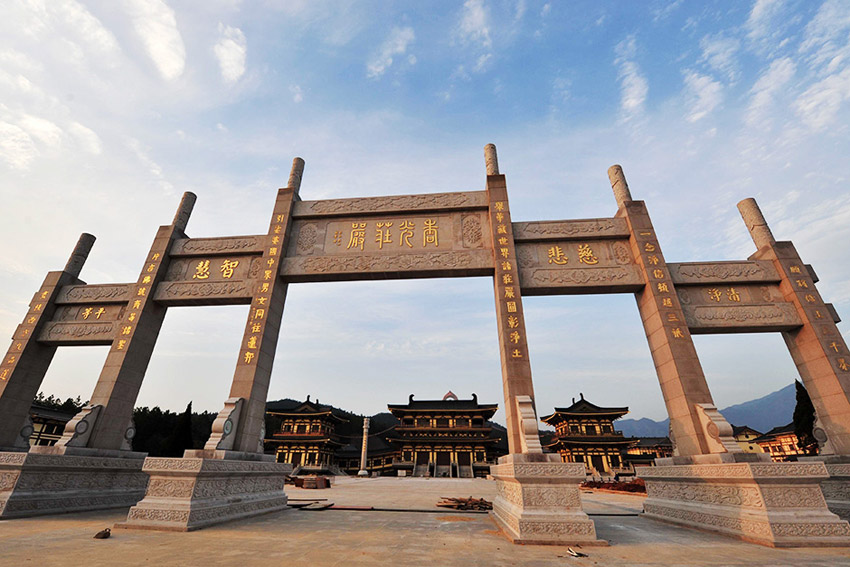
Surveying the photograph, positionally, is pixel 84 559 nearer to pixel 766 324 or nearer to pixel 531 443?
pixel 531 443

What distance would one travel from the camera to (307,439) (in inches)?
1377

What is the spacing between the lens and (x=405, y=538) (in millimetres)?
4922

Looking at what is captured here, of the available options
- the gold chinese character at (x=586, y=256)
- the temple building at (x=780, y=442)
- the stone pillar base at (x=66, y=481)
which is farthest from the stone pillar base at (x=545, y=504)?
the temple building at (x=780, y=442)

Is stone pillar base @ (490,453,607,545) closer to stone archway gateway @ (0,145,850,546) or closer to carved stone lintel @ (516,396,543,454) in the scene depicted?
stone archway gateway @ (0,145,850,546)

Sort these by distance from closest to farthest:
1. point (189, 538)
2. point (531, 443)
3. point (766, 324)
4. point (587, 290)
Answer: point (189, 538)
point (531, 443)
point (766, 324)
point (587, 290)

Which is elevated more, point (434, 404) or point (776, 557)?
point (434, 404)

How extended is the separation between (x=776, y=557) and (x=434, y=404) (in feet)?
110

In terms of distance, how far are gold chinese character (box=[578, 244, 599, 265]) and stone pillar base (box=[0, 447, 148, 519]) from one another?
1131cm

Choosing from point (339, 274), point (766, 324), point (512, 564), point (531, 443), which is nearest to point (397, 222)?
point (339, 274)

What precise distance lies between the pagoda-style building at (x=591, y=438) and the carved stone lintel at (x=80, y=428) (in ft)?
110

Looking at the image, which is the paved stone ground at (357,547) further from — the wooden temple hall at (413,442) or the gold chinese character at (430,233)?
the wooden temple hall at (413,442)

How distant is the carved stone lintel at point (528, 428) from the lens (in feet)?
18.9

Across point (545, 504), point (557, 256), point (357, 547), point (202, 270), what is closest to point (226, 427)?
point (357, 547)

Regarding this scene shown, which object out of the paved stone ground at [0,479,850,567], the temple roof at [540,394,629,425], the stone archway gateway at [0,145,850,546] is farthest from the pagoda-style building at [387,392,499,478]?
the paved stone ground at [0,479,850,567]
